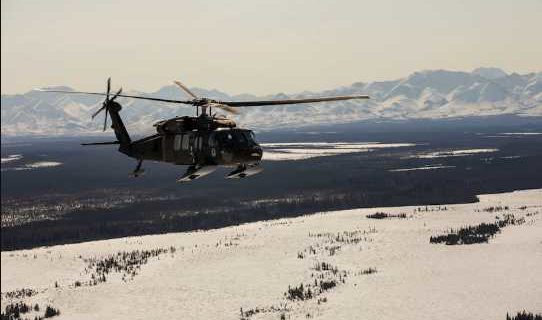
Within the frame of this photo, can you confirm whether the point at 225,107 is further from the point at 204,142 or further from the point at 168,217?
the point at 168,217

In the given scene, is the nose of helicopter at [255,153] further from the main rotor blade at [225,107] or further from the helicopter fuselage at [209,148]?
the main rotor blade at [225,107]

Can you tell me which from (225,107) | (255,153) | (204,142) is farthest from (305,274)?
(225,107)

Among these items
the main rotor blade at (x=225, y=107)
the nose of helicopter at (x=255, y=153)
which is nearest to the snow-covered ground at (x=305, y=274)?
the nose of helicopter at (x=255, y=153)

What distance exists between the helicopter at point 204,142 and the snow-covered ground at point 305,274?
42094mm

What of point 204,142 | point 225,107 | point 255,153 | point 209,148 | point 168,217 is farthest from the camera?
point 168,217

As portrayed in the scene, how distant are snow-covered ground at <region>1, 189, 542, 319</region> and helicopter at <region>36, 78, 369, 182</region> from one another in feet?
138

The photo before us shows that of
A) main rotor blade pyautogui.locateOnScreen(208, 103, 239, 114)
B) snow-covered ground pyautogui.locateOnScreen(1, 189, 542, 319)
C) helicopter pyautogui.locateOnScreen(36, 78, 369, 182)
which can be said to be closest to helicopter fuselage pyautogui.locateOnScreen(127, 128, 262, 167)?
helicopter pyautogui.locateOnScreen(36, 78, 369, 182)

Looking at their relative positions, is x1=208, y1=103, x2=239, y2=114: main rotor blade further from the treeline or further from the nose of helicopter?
the treeline

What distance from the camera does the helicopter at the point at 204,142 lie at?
21.9 meters

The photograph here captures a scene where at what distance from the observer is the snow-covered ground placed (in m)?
66.6

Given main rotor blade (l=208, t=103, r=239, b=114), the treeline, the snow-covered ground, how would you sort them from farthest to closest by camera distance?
Answer: the treeline → the snow-covered ground → main rotor blade (l=208, t=103, r=239, b=114)

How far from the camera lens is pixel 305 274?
264 feet

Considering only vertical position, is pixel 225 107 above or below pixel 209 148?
above

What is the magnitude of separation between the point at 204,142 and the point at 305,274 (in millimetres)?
59860
